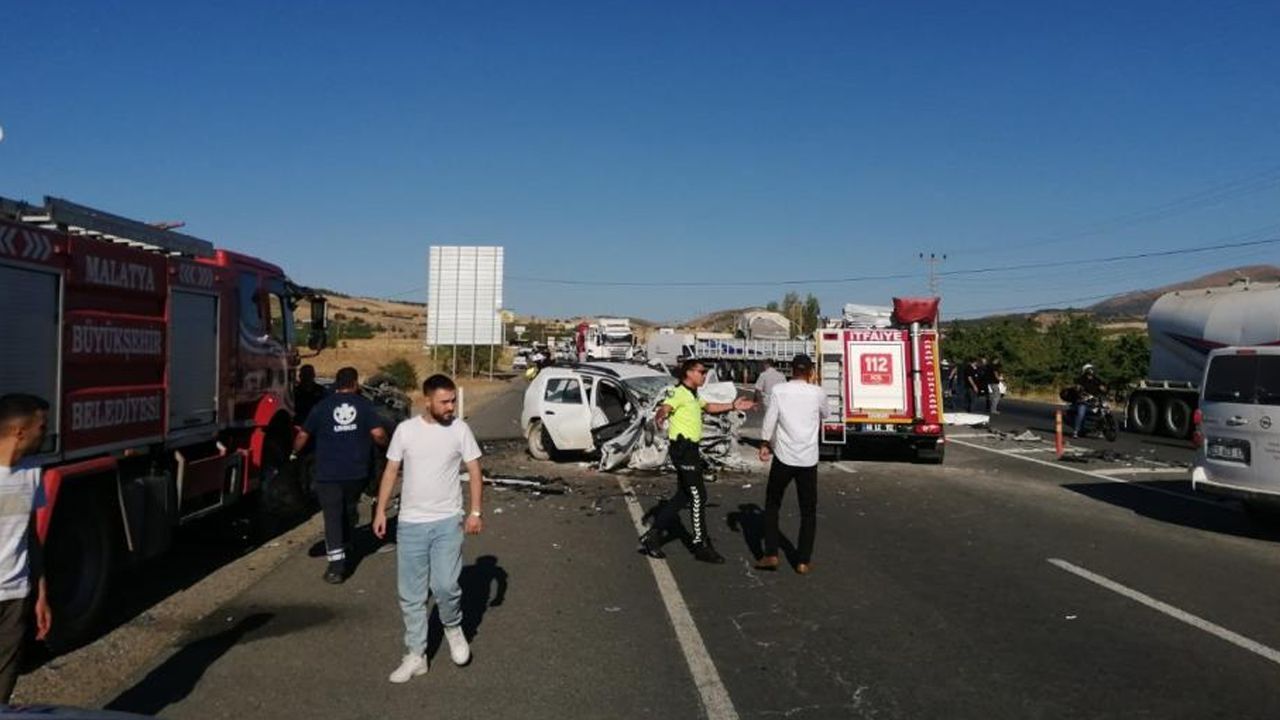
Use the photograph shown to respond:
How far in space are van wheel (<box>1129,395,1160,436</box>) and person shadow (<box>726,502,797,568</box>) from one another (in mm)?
16456

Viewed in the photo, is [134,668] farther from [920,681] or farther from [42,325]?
[920,681]

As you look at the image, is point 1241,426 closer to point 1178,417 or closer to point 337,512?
point 337,512

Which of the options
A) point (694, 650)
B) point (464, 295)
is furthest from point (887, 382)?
point (464, 295)

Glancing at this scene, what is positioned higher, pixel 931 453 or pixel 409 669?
pixel 931 453

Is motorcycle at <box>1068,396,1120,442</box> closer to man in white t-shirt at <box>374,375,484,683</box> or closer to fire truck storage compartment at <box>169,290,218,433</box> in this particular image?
fire truck storage compartment at <box>169,290,218,433</box>

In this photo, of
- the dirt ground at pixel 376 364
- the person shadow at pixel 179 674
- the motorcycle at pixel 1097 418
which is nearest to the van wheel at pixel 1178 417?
the motorcycle at pixel 1097 418

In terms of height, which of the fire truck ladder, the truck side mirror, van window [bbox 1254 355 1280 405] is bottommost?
van window [bbox 1254 355 1280 405]

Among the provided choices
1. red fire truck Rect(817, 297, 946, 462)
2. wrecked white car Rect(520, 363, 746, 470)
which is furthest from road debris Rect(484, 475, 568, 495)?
red fire truck Rect(817, 297, 946, 462)

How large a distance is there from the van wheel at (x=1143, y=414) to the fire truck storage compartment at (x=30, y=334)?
24433 millimetres

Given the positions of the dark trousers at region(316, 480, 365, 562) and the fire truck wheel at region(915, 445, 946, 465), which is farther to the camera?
the fire truck wheel at region(915, 445, 946, 465)

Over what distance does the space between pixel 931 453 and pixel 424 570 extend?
525 inches

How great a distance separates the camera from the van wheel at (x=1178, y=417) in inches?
900

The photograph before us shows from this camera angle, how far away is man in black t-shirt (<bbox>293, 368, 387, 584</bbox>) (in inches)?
315

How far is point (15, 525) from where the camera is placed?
3.96m
